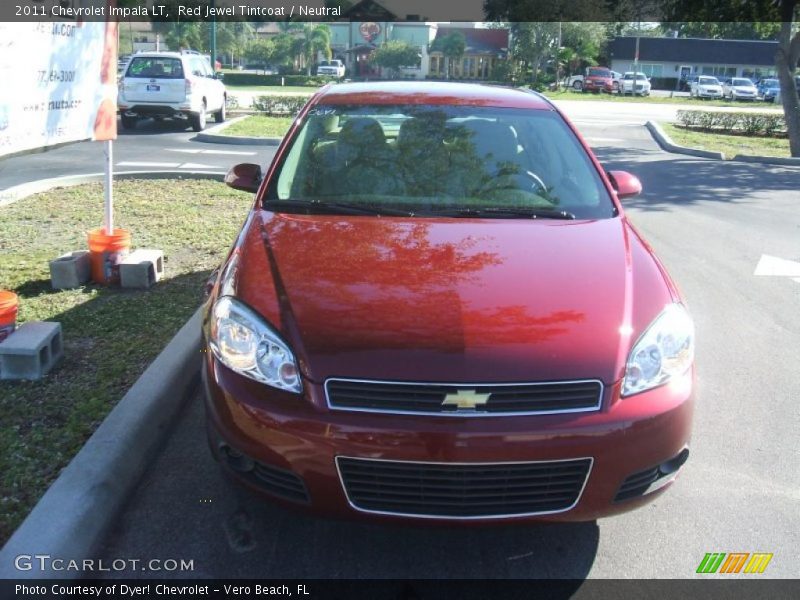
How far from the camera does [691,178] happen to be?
43.4 ft

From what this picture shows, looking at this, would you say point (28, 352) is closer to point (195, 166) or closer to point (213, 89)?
point (195, 166)

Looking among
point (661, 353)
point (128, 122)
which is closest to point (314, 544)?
point (661, 353)

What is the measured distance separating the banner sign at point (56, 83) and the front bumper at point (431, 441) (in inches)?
116

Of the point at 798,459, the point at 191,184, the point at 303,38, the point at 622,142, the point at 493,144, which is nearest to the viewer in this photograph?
the point at 798,459

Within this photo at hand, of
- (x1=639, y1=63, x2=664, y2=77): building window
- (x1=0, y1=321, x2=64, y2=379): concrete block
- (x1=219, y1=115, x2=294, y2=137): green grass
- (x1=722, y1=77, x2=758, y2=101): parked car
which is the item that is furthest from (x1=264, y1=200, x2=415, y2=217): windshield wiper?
(x1=639, y1=63, x2=664, y2=77): building window

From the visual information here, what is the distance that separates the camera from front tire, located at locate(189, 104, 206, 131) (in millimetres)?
17744

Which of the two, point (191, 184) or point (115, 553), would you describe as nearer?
point (115, 553)

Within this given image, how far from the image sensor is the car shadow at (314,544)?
2.90 metres

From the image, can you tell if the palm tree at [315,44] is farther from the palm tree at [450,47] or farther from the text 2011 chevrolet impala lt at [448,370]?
the text 2011 chevrolet impala lt at [448,370]

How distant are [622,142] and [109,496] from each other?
59.0 ft

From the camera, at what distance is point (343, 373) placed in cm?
266

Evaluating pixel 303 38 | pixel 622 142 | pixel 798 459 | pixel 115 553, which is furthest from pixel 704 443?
pixel 303 38

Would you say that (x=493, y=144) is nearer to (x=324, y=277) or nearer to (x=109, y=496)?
(x=324, y=277)

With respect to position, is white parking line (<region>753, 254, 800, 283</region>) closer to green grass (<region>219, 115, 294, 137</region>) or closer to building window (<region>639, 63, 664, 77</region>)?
green grass (<region>219, 115, 294, 137</region>)
